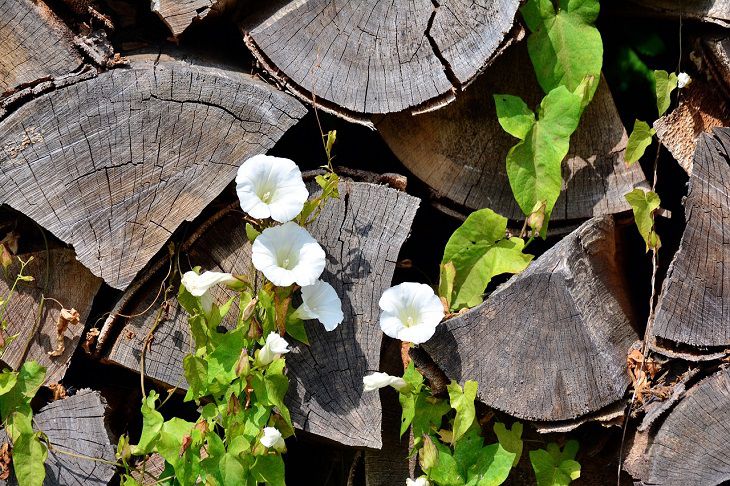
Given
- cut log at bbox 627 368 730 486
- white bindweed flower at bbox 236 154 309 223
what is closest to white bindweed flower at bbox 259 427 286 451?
white bindweed flower at bbox 236 154 309 223

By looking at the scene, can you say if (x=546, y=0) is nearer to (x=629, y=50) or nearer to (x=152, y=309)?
(x=629, y=50)

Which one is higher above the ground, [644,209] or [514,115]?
[514,115]

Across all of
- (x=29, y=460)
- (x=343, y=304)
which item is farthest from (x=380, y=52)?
(x=29, y=460)

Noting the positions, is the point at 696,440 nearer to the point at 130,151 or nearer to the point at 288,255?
the point at 288,255

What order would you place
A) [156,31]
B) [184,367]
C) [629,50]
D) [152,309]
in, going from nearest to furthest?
1. [184,367]
2. [152,309]
3. [156,31]
4. [629,50]

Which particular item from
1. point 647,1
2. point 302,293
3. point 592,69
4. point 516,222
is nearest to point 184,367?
point 302,293
